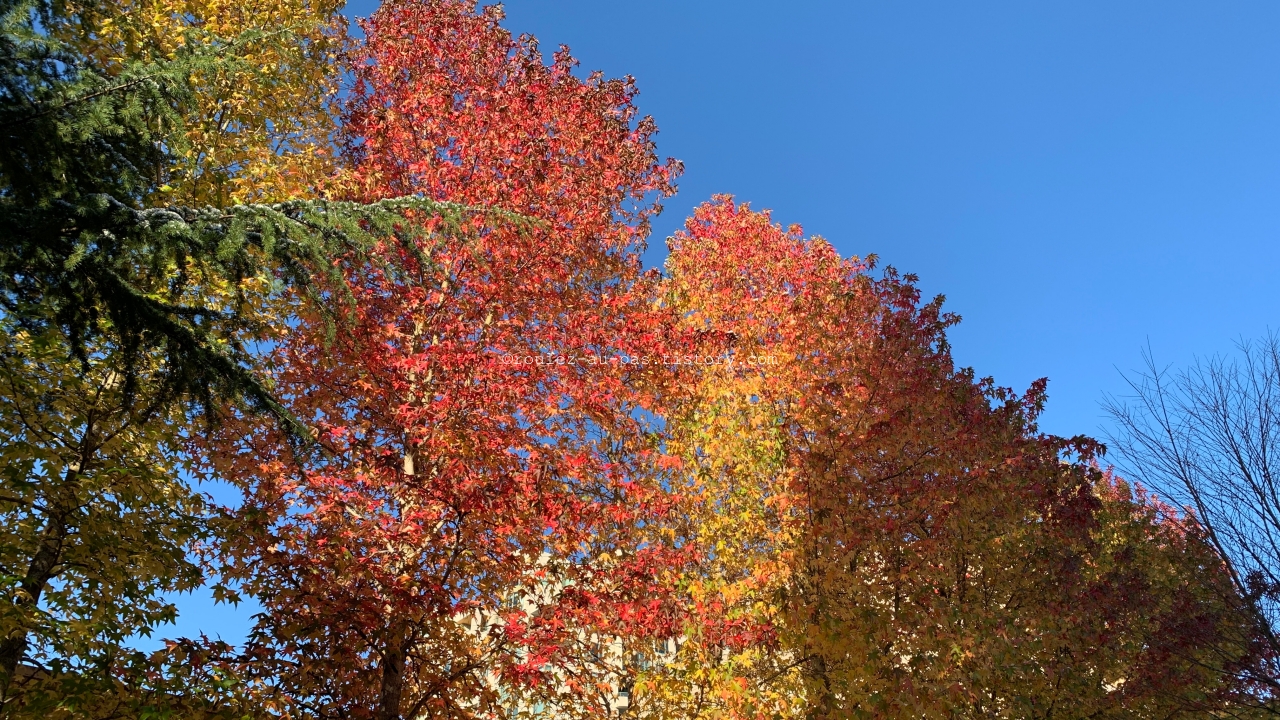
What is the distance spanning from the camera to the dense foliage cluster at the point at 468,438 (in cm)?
563

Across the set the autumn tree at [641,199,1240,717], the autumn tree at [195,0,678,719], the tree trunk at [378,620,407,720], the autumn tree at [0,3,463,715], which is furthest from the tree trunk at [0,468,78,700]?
the autumn tree at [641,199,1240,717]

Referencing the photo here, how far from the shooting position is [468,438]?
8.59 m

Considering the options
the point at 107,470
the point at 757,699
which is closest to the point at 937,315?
the point at 757,699

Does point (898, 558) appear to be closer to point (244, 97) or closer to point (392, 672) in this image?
point (392, 672)

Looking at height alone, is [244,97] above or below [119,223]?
above

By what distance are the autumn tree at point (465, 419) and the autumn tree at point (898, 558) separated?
1582 mm

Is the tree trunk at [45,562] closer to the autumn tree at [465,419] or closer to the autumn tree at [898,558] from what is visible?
the autumn tree at [465,419]

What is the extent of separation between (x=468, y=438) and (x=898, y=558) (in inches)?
245

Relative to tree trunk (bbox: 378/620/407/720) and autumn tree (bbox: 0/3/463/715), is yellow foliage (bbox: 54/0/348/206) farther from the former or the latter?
tree trunk (bbox: 378/620/407/720)

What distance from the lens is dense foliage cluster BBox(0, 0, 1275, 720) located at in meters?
5.63

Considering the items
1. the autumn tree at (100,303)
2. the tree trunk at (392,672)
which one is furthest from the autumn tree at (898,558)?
the autumn tree at (100,303)

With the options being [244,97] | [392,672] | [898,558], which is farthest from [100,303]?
[898,558]

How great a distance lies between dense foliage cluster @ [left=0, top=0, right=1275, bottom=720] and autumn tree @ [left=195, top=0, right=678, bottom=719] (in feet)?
0.20

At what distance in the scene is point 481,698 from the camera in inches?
317
